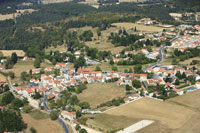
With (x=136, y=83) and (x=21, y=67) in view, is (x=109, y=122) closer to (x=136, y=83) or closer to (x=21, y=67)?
(x=136, y=83)

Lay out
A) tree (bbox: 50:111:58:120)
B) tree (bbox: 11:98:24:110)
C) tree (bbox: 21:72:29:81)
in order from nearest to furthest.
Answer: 1. tree (bbox: 50:111:58:120)
2. tree (bbox: 11:98:24:110)
3. tree (bbox: 21:72:29:81)

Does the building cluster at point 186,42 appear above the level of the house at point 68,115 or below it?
above

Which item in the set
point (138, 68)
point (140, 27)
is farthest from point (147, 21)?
point (138, 68)

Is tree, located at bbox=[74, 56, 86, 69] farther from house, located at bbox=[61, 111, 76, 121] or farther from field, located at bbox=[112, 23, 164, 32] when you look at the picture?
field, located at bbox=[112, 23, 164, 32]

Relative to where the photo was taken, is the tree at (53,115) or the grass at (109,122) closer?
the grass at (109,122)

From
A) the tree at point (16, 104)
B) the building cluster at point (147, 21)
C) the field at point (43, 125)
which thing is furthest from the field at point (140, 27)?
the field at point (43, 125)

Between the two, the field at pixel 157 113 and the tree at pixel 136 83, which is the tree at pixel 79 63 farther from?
the field at pixel 157 113

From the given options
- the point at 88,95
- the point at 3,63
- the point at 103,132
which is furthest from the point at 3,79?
the point at 103,132

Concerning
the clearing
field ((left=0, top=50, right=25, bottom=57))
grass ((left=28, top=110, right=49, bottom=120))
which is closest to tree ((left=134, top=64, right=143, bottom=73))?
the clearing
